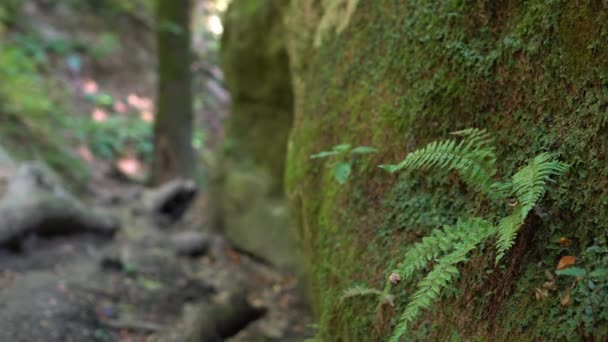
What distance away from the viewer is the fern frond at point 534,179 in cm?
196

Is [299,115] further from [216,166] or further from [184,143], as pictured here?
[184,143]

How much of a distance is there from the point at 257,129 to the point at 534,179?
255 inches

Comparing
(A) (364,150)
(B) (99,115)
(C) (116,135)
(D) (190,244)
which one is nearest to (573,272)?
(A) (364,150)

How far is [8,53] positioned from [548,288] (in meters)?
11.2

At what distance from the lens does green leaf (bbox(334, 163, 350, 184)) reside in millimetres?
3070

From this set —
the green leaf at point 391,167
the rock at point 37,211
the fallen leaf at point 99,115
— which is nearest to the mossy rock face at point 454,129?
the green leaf at point 391,167

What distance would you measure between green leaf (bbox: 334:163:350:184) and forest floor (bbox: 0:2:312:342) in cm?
239

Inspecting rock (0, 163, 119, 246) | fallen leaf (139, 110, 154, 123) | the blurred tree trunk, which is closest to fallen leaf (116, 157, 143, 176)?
fallen leaf (139, 110, 154, 123)

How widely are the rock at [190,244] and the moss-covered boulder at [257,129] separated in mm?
529

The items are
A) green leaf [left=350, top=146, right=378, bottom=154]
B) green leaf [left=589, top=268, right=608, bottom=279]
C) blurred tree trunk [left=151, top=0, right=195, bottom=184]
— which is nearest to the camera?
green leaf [left=589, top=268, right=608, bottom=279]

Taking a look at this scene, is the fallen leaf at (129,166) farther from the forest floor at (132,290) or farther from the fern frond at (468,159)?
the fern frond at (468,159)

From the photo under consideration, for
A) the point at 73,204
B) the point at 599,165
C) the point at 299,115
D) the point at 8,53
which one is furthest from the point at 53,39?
the point at 599,165

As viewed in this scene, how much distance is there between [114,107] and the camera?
606 inches

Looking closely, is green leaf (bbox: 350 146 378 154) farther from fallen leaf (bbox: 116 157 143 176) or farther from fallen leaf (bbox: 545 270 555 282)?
fallen leaf (bbox: 116 157 143 176)
